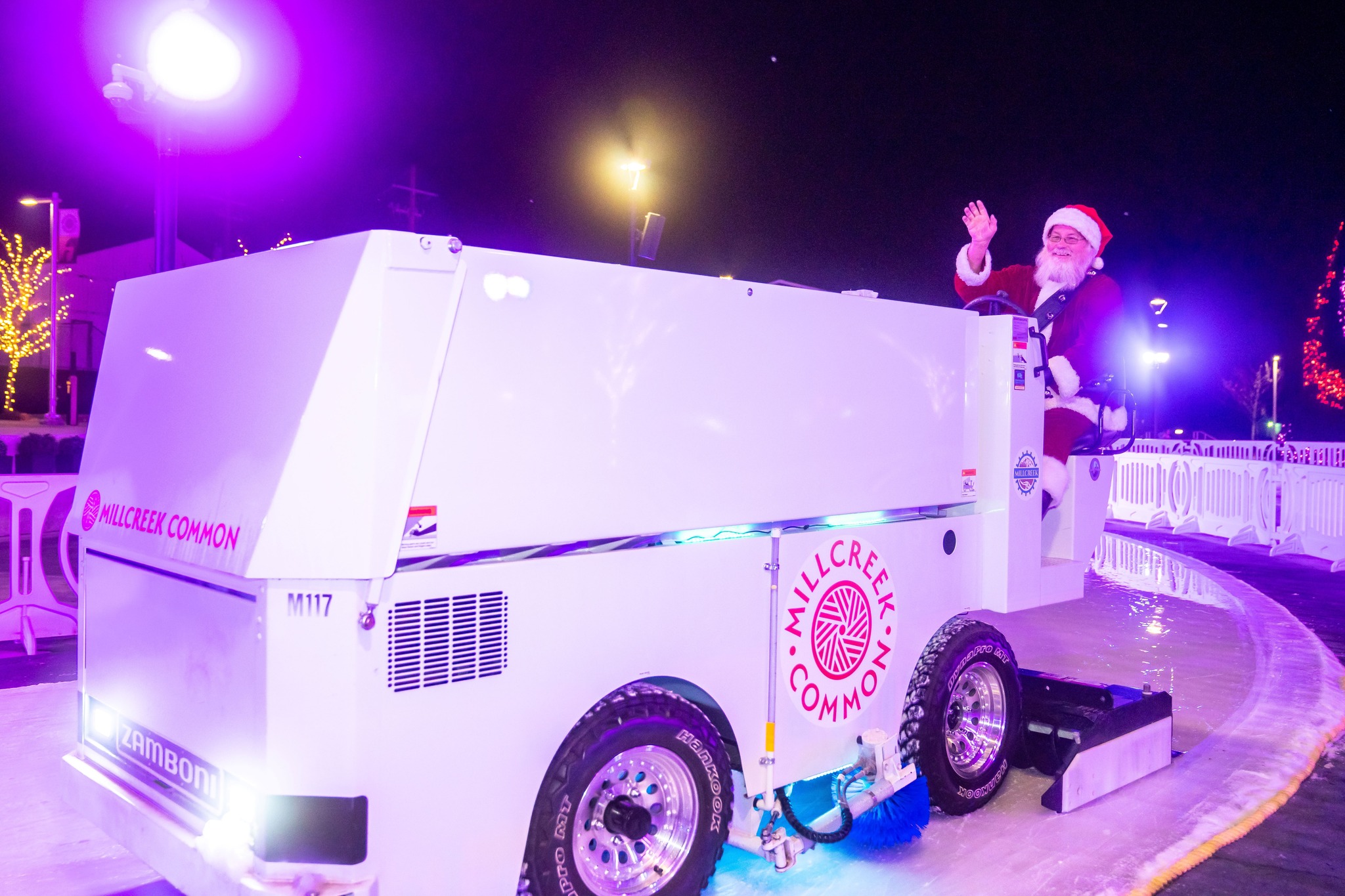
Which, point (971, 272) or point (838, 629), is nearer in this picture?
point (838, 629)

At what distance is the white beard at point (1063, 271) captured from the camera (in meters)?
5.88

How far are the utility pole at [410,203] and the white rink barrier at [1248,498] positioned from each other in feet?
76.5

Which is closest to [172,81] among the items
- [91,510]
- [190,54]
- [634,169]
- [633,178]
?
[190,54]

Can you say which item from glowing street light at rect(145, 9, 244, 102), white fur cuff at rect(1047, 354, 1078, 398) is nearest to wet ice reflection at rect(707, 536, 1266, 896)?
white fur cuff at rect(1047, 354, 1078, 398)

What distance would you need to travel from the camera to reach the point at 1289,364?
4828 centimetres

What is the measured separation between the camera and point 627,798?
3.25m

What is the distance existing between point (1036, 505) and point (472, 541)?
11.3ft

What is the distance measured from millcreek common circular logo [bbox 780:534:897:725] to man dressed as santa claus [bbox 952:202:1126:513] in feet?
5.59

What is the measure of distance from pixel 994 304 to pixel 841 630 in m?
2.91

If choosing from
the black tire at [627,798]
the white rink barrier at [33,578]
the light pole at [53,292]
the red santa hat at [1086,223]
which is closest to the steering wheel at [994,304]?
the red santa hat at [1086,223]

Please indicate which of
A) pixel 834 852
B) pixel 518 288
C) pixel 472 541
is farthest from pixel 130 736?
pixel 834 852

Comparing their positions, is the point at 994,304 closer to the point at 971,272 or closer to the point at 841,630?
the point at 971,272

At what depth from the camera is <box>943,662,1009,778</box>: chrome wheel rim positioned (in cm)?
471

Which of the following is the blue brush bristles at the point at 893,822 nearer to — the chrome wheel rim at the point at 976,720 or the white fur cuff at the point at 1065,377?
the chrome wheel rim at the point at 976,720
